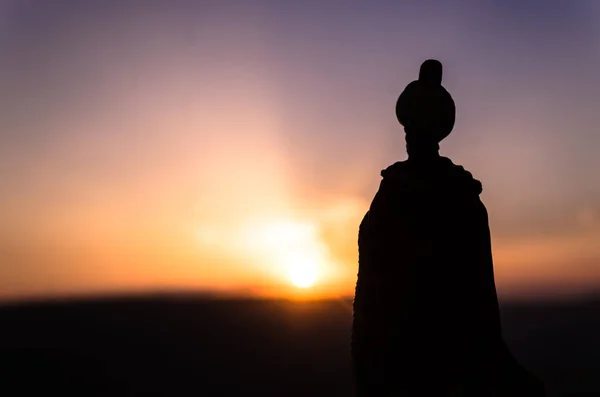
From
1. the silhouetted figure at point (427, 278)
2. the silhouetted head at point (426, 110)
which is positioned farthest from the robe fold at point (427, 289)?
the silhouetted head at point (426, 110)

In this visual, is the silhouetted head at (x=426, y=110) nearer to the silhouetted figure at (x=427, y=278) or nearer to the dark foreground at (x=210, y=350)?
the silhouetted figure at (x=427, y=278)

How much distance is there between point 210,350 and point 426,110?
116m

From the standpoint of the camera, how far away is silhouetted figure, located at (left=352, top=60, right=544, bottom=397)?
639 cm

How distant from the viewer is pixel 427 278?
259 inches

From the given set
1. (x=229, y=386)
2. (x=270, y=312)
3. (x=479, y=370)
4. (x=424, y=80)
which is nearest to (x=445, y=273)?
(x=479, y=370)

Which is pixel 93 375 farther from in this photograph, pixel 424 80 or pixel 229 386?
pixel 424 80

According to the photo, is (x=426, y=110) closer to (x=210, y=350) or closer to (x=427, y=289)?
(x=427, y=289)

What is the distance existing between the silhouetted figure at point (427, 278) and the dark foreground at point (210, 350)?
7825cm

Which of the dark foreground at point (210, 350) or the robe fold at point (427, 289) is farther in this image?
the dark foreground at point (210, 350)

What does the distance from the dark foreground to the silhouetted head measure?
78641mm

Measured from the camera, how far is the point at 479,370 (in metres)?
6.41

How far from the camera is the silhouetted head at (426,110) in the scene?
673 centimetres

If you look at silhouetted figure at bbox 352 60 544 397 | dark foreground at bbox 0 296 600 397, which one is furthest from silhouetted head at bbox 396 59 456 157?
dark foreground at bbox 0 296 600 397

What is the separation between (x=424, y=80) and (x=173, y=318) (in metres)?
150
